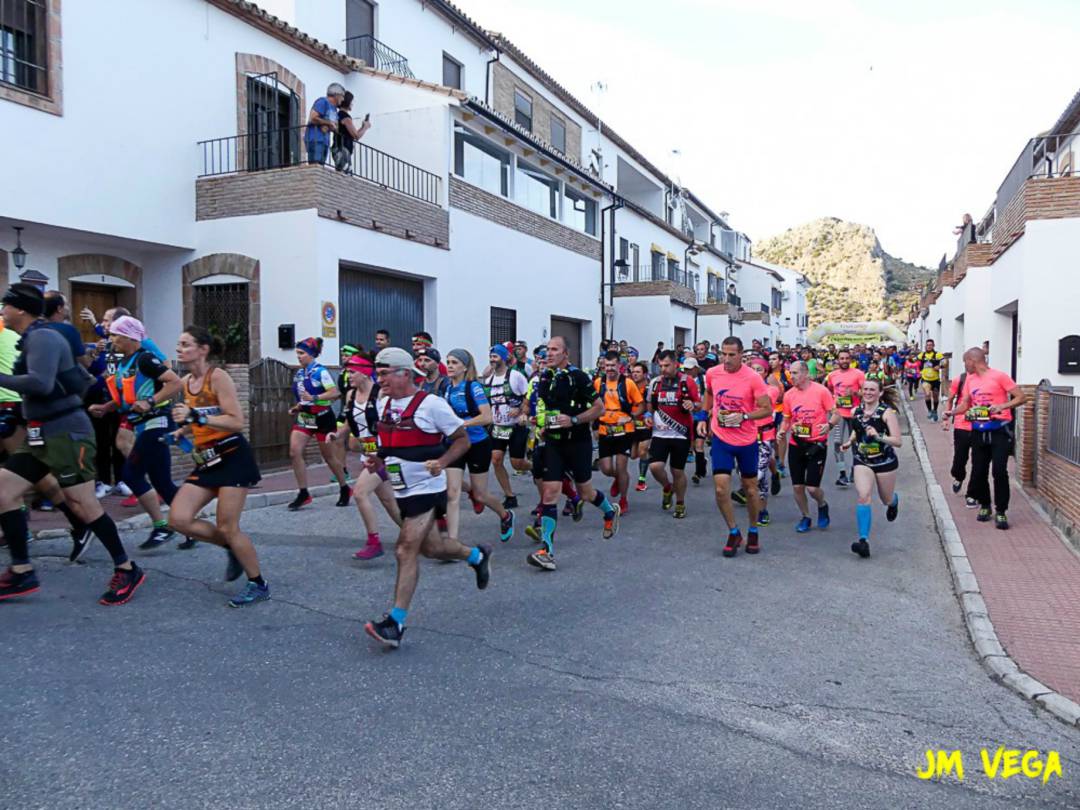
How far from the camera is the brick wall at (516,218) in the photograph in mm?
17469

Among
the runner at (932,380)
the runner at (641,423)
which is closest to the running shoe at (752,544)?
the runner at (641,423)

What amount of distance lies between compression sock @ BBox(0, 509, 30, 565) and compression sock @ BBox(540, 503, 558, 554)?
12.1 ft

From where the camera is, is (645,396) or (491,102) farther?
(491,102)

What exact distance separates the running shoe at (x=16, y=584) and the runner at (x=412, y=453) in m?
2.53

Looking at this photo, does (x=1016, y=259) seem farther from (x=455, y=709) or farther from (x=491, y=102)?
(x=491, y=102)

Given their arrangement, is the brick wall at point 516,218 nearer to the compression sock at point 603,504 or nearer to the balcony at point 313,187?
the balcony at point 313,187

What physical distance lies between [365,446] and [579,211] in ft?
62.7

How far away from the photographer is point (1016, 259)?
1278 cm

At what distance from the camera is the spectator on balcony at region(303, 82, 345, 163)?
14008 mm

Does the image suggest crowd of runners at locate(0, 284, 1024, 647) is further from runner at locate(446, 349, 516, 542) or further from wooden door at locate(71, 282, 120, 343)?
wooden door at locate(71, 282, 120, 343)

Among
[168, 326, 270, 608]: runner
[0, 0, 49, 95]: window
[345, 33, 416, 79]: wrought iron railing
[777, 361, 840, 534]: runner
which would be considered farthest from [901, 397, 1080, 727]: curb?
[345, 33, 416, 79]: wrought iron railing

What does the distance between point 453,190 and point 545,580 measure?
1248 centimetres

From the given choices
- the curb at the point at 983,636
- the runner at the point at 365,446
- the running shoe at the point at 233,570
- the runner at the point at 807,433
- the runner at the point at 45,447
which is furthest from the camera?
the runner at the point at 807,433

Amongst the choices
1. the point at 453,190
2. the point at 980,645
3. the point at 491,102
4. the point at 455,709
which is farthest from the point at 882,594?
the point at 491,102
